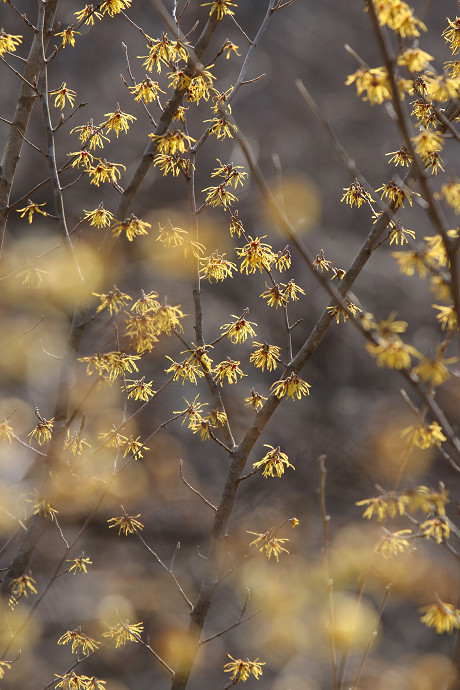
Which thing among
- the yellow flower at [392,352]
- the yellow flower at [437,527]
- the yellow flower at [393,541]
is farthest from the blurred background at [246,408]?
the yellow flower at [392,352]

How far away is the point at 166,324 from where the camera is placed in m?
1.60

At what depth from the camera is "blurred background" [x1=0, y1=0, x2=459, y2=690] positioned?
5992 mm

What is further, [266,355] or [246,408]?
[246,408]

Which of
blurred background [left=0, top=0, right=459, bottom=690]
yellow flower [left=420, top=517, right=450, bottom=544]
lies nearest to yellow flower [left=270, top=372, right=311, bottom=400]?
yellow flower [left=420, top=517, right=450, bottom=544]

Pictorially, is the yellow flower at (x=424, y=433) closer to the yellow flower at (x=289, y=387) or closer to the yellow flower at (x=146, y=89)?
the yellow flower at (x=289, y=387)

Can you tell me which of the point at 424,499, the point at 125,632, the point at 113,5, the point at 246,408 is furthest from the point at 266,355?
the point at 246,408

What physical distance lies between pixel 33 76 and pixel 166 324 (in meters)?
0.94

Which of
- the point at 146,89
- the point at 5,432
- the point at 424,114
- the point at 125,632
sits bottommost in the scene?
the point at 125,632

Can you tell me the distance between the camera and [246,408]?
7.13 m

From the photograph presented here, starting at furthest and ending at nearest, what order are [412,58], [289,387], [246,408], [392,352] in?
[246,408] < [289,387] < [412,58] < [392,352]

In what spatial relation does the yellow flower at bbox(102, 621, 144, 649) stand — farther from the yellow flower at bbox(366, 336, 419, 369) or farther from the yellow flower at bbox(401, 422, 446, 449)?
the yellow flower at bbox(366, 336, 419, 369)

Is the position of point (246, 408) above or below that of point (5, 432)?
below

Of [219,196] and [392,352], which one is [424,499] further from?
[219,196]

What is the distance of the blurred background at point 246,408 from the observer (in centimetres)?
599
